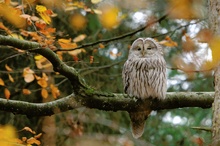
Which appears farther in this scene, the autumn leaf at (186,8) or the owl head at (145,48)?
the owl head at (145,48)

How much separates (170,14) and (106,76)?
2.49 m

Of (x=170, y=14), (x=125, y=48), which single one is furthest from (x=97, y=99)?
(x=125, y=48)

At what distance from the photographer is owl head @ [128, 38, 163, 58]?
6504 millimetres

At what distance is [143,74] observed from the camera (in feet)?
20.3

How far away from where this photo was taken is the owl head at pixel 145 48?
6.50 meters

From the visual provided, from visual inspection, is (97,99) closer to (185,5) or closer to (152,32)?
(185,5)

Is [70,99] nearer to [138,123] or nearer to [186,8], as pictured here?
[186,8]

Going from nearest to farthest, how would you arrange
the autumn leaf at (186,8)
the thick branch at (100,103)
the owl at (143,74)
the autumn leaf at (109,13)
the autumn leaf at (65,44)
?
1. the thick branch at (100,103)
2. the autumn leaf at (186,8)
3. the autumn leaf at (65,44)
4. the owl at (143,74)
5. the autumn leaf at (109,13)

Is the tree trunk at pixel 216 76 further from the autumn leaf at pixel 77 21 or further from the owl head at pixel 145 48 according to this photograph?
the autumn leaf at pixel 77 21

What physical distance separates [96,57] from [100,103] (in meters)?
3.88

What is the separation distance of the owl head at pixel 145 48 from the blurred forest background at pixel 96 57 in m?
0.18

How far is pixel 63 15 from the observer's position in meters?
8.20

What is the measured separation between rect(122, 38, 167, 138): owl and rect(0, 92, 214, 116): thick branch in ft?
2.25

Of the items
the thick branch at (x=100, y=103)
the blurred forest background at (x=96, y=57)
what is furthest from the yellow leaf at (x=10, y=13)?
the thick branch at (x=100, y=103)
